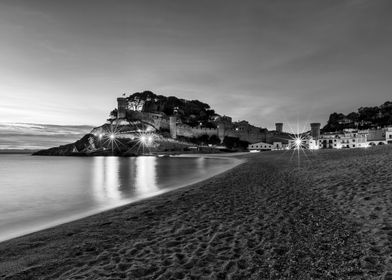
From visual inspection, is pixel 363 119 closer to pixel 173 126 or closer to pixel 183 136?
pixel 183 136

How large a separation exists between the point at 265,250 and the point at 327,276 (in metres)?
1.09

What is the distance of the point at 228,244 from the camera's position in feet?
14.4

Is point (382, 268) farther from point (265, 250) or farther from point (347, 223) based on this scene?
point (347, 223)

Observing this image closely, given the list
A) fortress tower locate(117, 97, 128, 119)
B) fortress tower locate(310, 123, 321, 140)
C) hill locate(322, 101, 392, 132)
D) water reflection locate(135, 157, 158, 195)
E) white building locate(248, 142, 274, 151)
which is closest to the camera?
water reflection locate(135, 157, 158, 195)

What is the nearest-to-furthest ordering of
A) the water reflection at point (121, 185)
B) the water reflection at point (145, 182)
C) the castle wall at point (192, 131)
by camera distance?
the water reflection at point (121, 185)
the water reflection at point (145, 182)
the castle wall at point (192, 131)

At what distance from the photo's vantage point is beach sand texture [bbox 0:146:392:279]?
3400 mm

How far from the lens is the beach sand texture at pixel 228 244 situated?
340cm

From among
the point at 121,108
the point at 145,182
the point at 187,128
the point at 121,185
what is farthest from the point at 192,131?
the point at 121,185

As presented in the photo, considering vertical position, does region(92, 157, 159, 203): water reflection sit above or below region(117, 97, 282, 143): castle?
below

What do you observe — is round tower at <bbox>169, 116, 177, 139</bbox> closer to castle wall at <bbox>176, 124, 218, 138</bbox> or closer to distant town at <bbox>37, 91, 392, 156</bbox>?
distant town at <bbox>37, 91, 392, 156</bbox>

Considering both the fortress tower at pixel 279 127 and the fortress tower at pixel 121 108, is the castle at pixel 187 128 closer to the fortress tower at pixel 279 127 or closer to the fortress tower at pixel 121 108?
the fortress tower at pixel 121 108

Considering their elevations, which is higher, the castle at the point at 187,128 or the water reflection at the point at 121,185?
the castle at the point at 187,128

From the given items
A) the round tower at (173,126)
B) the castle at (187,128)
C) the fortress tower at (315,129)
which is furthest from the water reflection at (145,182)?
the fortress tower at (315,129)

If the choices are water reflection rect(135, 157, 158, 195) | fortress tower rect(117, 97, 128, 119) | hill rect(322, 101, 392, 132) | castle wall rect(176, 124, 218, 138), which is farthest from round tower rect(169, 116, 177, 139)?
hill rect(322, 101, 392, 132)
